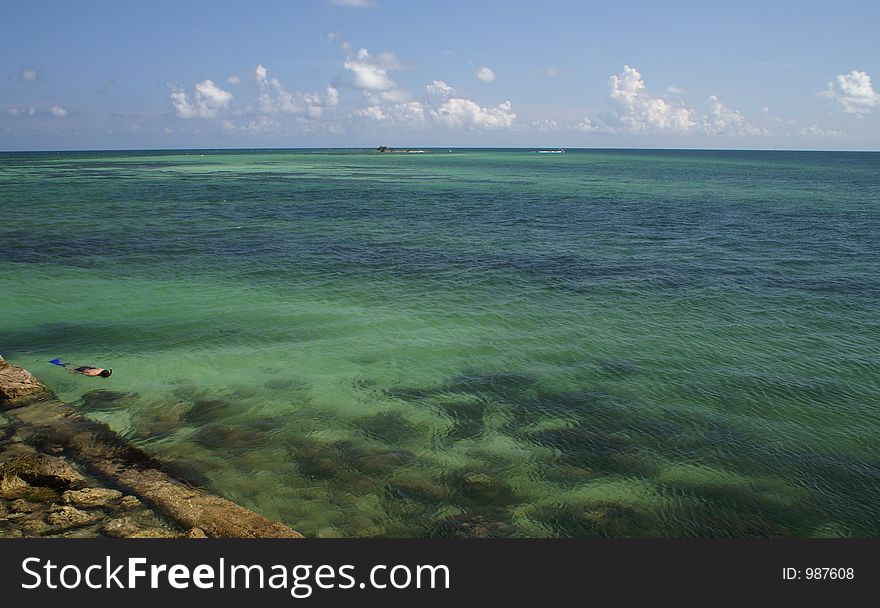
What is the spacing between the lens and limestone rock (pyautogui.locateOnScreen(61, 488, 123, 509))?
9.49m

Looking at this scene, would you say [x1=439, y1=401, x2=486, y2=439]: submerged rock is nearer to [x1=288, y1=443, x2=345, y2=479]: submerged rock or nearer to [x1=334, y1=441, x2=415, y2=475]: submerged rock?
[x1=334, y1=441, x2=415, y2=475]: submerged rock

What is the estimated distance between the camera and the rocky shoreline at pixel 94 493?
29.2 feet

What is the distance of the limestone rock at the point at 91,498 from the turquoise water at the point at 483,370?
1.80 metres

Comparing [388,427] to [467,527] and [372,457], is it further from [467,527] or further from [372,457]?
[467,527]

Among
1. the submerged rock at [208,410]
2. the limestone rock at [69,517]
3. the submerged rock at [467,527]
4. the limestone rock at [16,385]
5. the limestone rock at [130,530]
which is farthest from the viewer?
the submerged rock at [208,410]

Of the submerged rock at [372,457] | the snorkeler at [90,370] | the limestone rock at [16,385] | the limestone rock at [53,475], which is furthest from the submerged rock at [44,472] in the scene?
the snorkeler at [90,370]

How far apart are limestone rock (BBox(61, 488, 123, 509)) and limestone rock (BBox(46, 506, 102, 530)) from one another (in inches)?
7.7

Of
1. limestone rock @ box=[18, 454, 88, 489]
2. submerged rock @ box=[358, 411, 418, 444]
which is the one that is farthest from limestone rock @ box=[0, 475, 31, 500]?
submerged rock @ box=[358, 411, 418, 444]

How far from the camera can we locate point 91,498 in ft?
31.7

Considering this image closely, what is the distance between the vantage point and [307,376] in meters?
16.4

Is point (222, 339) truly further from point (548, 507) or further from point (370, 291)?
point (548, 507)

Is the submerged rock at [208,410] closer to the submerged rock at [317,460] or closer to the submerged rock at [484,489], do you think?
the submerged rock at [317,460]

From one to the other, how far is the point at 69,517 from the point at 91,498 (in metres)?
0.62

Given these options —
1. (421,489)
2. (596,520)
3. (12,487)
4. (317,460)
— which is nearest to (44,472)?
(12,487)
